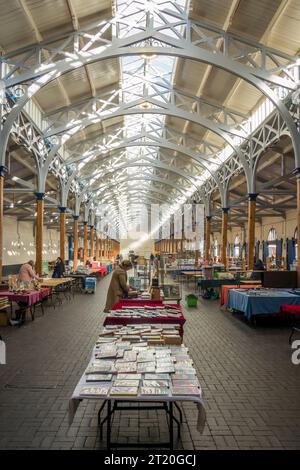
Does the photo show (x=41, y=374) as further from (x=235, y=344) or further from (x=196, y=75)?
(x=196, y=75)

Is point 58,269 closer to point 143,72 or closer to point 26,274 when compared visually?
point 26,274

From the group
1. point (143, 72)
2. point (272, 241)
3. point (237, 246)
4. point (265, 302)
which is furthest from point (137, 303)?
point (237, 246)

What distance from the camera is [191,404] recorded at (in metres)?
5.20

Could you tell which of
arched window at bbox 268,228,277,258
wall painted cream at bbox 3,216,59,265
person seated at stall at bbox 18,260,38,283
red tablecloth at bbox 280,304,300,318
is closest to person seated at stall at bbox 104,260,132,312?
red tablecloth at bbox 280,304,300,318

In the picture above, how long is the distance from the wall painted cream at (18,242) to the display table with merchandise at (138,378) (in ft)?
82.2

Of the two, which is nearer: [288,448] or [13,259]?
[288,448]

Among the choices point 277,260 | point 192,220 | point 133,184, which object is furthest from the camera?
point 133,184

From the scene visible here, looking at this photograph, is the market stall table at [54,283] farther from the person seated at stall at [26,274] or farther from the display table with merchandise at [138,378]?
the display table with merchandise at [138,378]

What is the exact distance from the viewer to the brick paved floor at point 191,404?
4.18 metres

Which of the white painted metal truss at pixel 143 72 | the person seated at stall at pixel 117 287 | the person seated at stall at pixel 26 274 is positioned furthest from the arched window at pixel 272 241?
the person seated at stall at pixel 117 287

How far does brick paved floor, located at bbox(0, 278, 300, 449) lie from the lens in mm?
4180

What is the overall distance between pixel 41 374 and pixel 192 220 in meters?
28.0

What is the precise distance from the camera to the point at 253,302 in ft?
34.7
